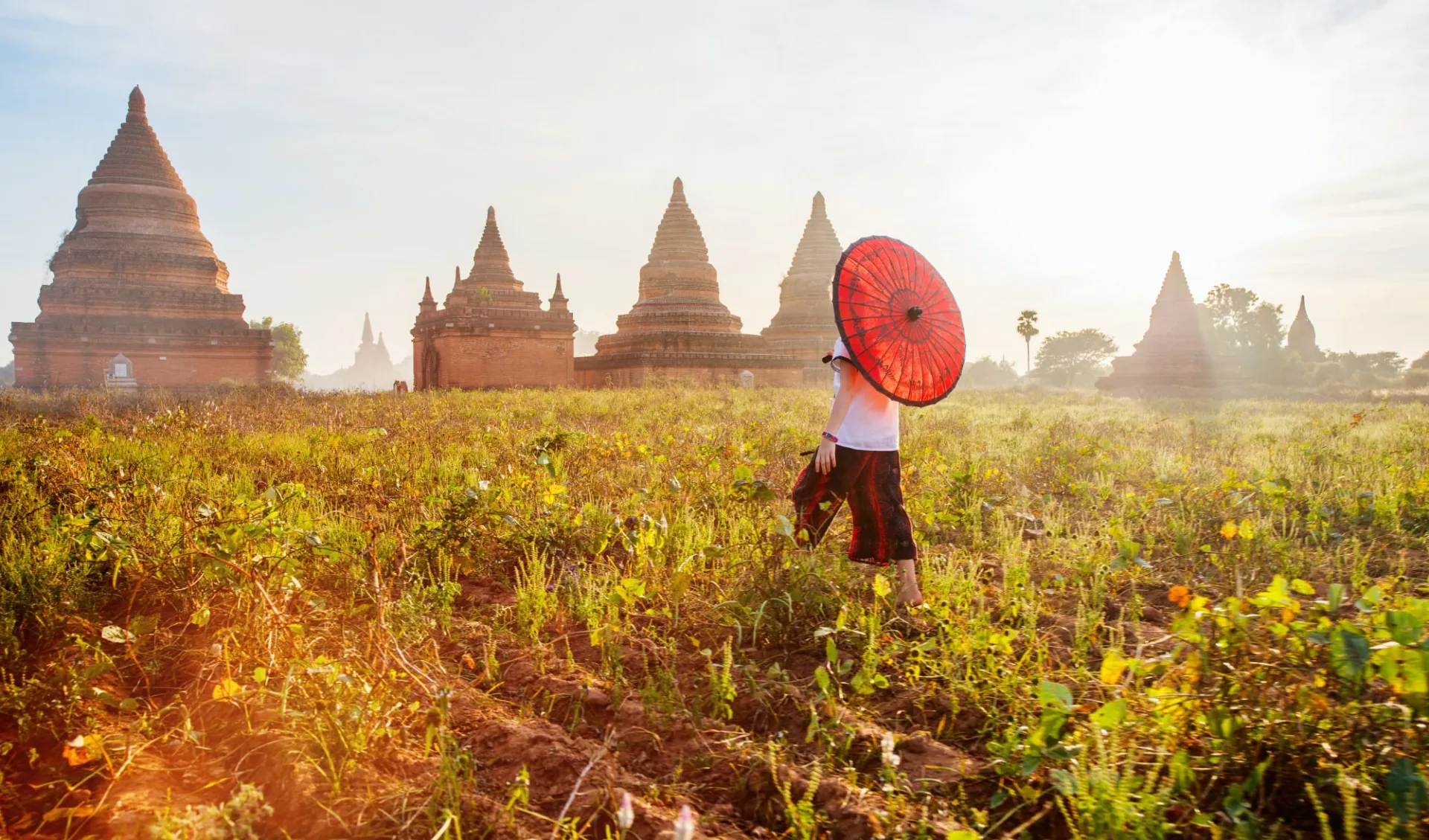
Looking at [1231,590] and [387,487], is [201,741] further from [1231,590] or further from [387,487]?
[1231,590]

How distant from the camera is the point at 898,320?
3.16 m

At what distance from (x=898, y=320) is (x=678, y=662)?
62.3 inches

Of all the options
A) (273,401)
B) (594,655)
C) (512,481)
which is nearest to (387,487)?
(512,481)

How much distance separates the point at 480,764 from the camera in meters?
2.04

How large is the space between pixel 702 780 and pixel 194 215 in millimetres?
26495

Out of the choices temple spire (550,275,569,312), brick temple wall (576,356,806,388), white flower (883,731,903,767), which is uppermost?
temple spire (550,275,569,312)

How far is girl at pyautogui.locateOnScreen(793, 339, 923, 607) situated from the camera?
326cm

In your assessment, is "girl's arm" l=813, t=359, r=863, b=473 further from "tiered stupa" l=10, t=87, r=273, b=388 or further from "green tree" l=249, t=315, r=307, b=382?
"green tree" l=249, t=315, r=307, b=382

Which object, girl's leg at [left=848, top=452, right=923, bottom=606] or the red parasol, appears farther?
girl's leg at [left=848, top=452, right=923, bottom=606]

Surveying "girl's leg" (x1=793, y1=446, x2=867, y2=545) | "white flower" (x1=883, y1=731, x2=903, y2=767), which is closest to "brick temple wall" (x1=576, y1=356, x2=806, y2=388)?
"girl's leg" (x1=793, y1=446, x2=867, y2=545)

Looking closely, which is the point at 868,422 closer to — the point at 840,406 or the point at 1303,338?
the point at 840,406

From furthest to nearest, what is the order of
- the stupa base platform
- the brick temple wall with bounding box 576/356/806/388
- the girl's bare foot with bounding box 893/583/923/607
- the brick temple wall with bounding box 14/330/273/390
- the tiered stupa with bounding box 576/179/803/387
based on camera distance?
1. the tiered stupa with bounding box 576/179/803/387
2. the stupa base platform
3. the brick temple wall with bounding box 576/356/806/388
4. the brick temple wall with bounding box 14/330/273/390
5. the girl's bare foot with bounding box 893/583/923/607

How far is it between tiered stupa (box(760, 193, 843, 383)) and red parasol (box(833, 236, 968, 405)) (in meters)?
21.3

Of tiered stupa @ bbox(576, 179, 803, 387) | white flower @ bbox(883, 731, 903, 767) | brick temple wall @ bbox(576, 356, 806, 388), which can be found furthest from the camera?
tiered stupa @ bbox(576, 179, 803, 387)
